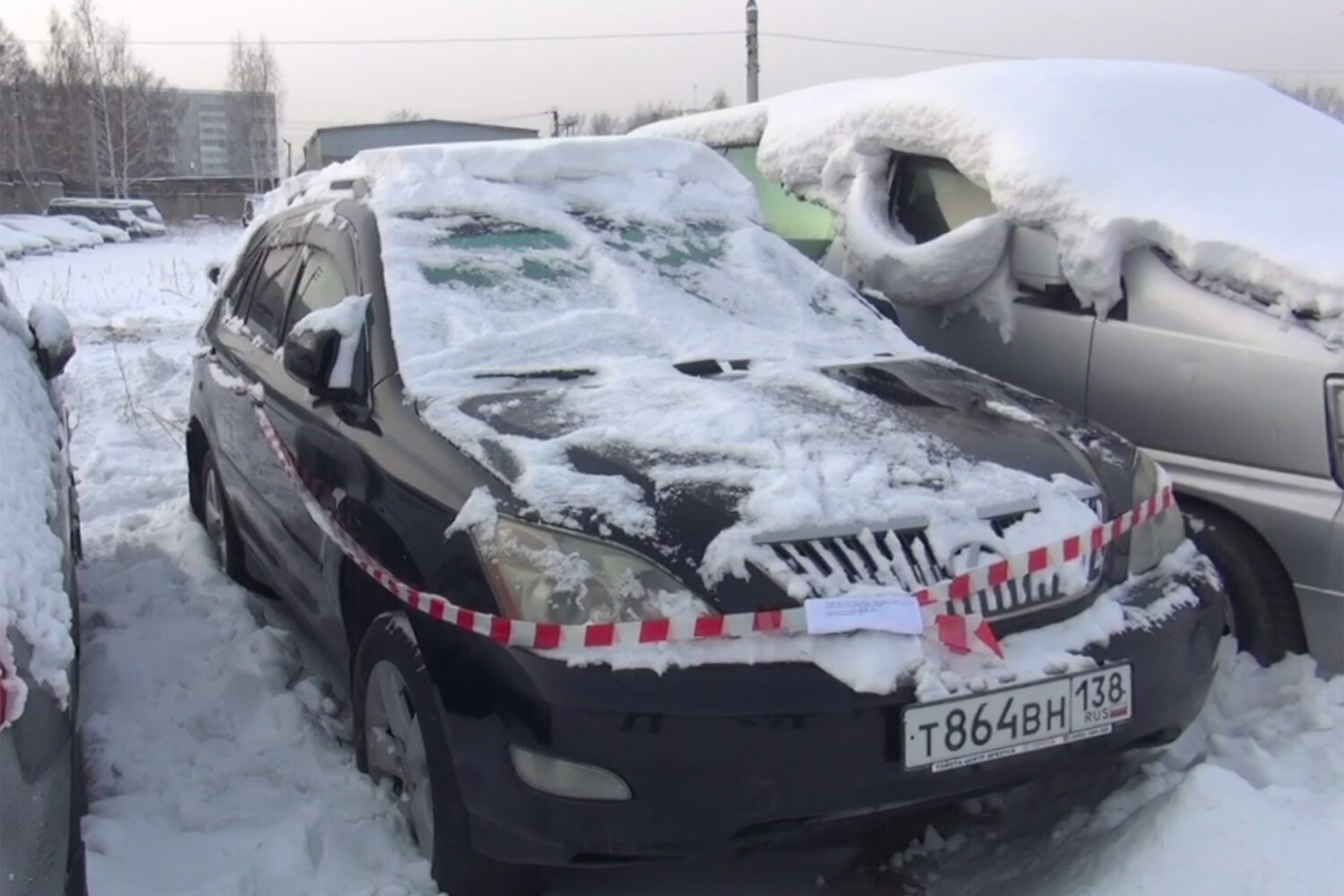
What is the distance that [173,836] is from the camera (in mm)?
2883

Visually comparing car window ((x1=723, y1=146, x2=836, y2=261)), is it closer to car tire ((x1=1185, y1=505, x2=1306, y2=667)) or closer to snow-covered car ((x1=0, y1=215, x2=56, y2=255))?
car tire ((x1=1185, y1=505, x2=1306, y2=667))

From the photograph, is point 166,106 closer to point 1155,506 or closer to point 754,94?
point 754,94

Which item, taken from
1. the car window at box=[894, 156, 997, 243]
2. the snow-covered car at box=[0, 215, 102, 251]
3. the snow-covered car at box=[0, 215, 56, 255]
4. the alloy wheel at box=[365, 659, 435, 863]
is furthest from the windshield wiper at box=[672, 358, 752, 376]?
the snow-covered car at box=[0, 215, 102, 251]

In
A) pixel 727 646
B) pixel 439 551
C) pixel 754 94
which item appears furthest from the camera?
pixel 754 94

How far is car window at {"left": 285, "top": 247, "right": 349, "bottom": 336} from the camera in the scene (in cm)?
361

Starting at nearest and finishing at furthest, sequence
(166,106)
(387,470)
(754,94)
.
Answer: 1. (387,470)
2. (754,94)
3. (166,106)

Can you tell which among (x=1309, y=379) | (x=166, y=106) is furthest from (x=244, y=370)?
(x=166, y=106)

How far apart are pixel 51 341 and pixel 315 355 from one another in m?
1.81

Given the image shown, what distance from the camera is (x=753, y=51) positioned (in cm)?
2423

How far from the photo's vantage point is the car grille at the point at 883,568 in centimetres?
235

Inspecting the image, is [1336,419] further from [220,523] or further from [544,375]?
[220,523]

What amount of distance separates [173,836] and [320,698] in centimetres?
79

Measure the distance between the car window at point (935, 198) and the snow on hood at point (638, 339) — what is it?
3.51 feet

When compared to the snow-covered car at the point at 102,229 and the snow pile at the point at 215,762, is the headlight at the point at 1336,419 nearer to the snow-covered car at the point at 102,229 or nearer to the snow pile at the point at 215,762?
the snow pile at the point at 215,762
